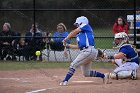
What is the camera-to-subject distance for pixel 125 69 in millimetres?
13008

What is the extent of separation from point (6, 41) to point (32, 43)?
0.94 metres

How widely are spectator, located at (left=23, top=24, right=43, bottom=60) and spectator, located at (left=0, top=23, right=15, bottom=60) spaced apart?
52 centimetres

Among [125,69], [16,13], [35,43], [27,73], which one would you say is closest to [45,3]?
[16,13]

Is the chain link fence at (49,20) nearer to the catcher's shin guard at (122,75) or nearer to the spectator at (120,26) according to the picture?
the spectator at (120,26)

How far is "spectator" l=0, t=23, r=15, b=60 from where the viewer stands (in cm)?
1791

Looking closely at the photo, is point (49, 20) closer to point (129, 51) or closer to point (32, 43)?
point (32, 43)

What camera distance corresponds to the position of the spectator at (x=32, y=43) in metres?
17.9

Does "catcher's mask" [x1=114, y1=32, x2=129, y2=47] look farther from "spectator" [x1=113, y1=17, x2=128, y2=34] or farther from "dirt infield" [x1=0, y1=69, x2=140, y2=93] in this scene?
"spectator" [x1=113, y1=17, x2=128, y2=34]

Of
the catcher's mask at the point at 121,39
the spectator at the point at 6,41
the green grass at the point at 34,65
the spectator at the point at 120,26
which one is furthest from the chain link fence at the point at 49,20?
the catcher's mask at the point at 121,39

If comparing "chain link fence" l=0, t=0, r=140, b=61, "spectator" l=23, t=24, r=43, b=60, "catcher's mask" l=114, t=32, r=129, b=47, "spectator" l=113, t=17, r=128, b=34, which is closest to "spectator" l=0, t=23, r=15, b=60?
"chain link fence" l=0, t=0, r=140, b=61

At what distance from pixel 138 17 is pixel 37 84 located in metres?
7.54

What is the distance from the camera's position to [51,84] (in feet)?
39.3

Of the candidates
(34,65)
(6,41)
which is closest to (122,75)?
(34,65)

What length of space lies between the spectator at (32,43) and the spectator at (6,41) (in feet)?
1.71
